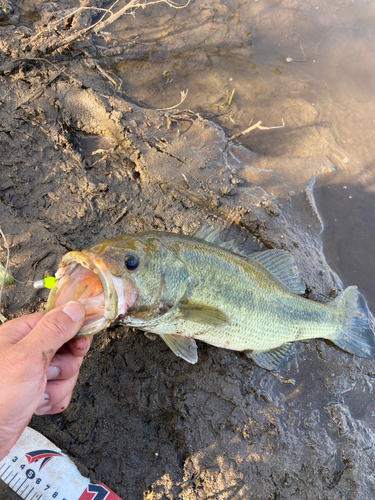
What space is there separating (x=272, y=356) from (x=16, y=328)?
2.80 metres

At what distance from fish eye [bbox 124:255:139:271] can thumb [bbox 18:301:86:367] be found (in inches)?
21.5

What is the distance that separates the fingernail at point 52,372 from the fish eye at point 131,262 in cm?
114

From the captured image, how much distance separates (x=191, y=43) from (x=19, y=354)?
5.78 meters

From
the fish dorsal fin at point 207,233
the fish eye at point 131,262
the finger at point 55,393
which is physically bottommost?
the finger at point 55,393

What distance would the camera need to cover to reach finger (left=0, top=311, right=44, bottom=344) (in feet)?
7.30

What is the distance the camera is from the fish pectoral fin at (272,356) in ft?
11.7

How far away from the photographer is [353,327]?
386cm

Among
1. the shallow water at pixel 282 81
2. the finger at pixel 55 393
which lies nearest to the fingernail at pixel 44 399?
the finger at pixel 55 393

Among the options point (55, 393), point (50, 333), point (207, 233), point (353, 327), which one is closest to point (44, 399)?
point (55, 393)

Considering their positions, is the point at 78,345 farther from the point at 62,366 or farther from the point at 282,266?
the point at 282,266

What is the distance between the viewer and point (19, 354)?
78.2 inches

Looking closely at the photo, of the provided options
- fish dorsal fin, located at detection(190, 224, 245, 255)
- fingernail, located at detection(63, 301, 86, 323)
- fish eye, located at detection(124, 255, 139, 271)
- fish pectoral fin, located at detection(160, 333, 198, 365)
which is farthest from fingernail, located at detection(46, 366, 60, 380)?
fish dorsal fin, located at detection(190, 224, 245, 255)

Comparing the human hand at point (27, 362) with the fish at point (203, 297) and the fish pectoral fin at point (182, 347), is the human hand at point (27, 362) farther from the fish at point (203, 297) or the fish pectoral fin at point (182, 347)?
the fish pectoral fin at point (182, 347)

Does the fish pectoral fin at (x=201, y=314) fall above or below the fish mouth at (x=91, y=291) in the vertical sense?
below
